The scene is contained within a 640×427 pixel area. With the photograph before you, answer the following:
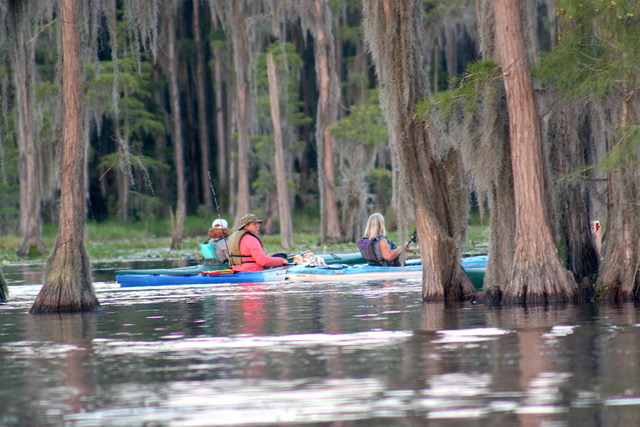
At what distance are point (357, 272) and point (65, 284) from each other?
301 inches

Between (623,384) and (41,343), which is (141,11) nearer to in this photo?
(41,343)

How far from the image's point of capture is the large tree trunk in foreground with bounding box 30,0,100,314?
14.6 metres

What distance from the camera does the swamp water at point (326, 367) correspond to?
7012 millimetres

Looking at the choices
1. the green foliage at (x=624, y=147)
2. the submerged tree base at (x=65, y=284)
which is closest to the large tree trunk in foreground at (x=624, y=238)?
the green foliage at (x=624, y=147)

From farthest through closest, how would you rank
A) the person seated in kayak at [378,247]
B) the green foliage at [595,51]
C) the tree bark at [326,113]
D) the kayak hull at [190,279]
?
the tree bark at [326,113] < the person seated in kayak at [378,247] < the kayak hull at [190,279] < the green foliage at [595,51]

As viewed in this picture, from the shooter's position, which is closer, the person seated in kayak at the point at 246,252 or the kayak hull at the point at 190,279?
the kayak hull at the point at 190,279

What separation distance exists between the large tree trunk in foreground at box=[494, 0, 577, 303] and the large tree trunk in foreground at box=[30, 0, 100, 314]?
17.8 feet

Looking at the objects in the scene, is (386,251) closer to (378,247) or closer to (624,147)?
(378,247)

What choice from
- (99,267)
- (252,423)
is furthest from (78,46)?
(99,267)

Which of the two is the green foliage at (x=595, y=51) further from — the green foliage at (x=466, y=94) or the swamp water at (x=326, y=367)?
the swamp water at (x=326, y=367)

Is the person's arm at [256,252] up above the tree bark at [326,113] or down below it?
below

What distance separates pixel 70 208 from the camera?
14.8m

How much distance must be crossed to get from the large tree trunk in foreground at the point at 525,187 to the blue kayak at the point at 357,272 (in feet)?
22.1

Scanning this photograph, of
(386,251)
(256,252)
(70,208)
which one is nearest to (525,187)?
(70,208)
